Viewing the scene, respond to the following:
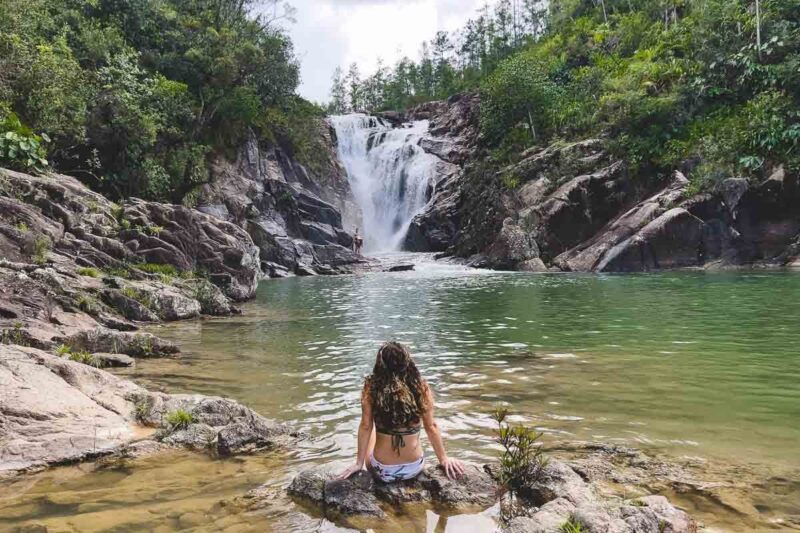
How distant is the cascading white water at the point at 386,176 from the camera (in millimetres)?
46625

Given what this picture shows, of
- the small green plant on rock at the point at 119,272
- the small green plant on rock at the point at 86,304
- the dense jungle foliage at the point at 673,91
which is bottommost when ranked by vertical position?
the small green plant on rock at the point at 86,304

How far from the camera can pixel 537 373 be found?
8734 mm

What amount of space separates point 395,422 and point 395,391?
262mm

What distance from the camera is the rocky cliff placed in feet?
93.1

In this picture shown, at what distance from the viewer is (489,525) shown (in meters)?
3.91

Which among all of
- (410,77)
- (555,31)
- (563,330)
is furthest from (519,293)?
(410,77)

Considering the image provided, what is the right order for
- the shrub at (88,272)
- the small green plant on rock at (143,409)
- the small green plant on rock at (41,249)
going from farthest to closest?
the shrub at (88,272), the small green plant on rock at (41,249), the small green plant on rock at (143,409)

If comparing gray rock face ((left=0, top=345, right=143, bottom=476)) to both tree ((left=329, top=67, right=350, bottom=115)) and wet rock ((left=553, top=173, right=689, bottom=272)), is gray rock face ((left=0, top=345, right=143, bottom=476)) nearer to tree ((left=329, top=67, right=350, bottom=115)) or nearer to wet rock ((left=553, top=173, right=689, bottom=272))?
wet rock ((left=553, top=173, right=689, bottom=272))

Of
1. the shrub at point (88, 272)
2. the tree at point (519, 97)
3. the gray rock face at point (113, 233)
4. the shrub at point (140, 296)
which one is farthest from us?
the tree at point (519, 97)

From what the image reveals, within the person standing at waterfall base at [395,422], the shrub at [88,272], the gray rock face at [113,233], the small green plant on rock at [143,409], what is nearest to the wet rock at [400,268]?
the gray rock face at [113,233]

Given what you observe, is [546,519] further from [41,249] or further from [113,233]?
[113,233]

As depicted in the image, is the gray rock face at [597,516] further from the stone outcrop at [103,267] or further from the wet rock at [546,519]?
the stone outcrop at [103,267]

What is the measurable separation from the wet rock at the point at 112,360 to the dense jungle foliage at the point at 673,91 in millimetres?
29474

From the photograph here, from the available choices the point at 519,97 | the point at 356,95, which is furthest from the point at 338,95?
the point at 519,97
